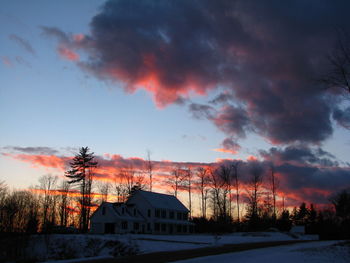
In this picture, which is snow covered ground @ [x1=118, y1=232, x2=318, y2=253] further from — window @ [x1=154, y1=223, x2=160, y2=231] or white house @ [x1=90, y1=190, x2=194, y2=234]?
window @ [x1=154, y1=223, x2=160, y2=231]

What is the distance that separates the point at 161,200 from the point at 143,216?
7.01 m

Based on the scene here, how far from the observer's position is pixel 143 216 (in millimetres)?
63875

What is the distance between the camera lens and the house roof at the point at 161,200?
6611cm

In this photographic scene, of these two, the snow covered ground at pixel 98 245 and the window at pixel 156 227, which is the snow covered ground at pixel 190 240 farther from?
the window at pixel 156 227

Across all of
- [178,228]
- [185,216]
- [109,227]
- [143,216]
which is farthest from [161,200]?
[109,227]

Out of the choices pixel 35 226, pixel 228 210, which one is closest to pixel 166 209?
pixel 228 210

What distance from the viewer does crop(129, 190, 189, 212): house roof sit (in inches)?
2603

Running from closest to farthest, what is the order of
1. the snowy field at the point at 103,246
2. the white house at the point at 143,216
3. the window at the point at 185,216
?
1. the snowy field at the point at 103,246
2. the white house at the point at 143,216
3. the window at the point at 185,216

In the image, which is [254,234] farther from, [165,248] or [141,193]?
[165,248]

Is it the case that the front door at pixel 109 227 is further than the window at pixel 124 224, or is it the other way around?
the window at pixel 124 224

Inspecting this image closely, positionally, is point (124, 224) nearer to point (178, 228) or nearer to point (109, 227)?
point (109, 227)

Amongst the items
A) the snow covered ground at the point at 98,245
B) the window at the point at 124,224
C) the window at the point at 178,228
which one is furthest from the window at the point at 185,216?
the snow covered ground at the point at 98,245

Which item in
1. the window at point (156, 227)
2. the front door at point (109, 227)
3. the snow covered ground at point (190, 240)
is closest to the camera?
the snow covered ground at point (190, 240)

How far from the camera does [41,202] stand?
A: 255 ft
